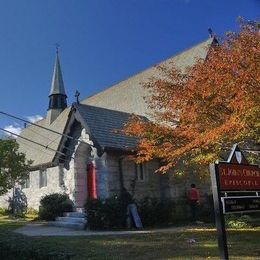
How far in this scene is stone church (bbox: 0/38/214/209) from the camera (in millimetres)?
20641

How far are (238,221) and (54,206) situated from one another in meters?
9.63

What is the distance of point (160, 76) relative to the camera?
27.0 meters

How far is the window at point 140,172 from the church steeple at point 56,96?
16305 mm

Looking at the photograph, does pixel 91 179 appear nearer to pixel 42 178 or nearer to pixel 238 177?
pixel 42 178

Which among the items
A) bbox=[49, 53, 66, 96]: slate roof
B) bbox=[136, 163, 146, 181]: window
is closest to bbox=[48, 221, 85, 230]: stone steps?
bbox=[136, 163, 146, 181]: window

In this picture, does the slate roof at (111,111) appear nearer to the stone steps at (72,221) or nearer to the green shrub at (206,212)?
the stone steps at (72,221)

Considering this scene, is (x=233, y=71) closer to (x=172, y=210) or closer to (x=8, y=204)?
(x=172, y=210)

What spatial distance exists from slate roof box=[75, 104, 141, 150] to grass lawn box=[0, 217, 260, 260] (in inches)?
253

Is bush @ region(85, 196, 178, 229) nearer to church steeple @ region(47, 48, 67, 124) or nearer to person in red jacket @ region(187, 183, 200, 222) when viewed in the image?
person in red jacket @ region(187, 183, 200, 222)

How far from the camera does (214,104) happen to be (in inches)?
539

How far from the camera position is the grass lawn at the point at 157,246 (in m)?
10.3

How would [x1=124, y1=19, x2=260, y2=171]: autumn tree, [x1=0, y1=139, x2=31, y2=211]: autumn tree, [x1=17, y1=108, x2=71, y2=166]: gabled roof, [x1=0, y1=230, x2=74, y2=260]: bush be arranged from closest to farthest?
[x1=0, y1=230, x2=74, y2=260]: bush, [x1=124, y1=19, x2=260, y2=171]: autumn tree, [x1=0, y1=139, x2=31, y2=211]: autumn tree, [x1=17, y1=108, x2=71, y2=166]: gabled roof

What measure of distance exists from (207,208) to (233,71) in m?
9.98

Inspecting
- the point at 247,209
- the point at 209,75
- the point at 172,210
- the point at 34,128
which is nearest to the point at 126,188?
the point at 172,210
